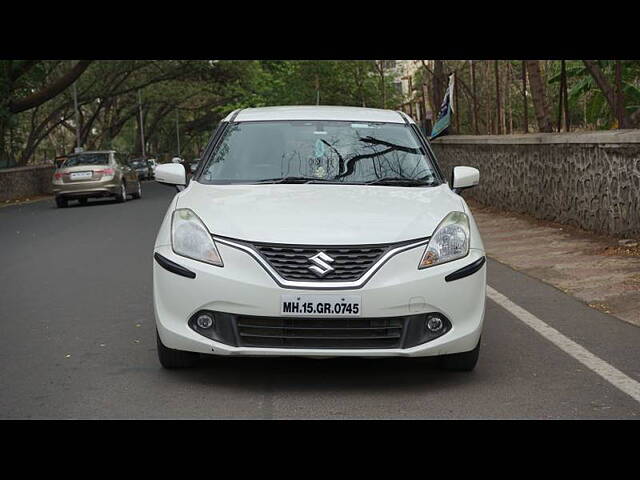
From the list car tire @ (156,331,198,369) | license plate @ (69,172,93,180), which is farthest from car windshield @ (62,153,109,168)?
car tire @ (156,331,198,369)

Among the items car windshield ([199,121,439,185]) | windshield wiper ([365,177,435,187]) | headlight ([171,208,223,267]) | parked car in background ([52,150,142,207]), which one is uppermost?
car windshield ([199,121,439,185])

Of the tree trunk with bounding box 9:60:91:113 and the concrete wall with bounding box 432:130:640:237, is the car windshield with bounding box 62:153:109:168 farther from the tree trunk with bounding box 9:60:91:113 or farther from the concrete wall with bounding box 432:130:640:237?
the concrete wall with bounding box 432:130:640:237

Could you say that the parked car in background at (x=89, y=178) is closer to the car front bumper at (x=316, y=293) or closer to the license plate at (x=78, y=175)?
the license plate at (x=78, y=175)

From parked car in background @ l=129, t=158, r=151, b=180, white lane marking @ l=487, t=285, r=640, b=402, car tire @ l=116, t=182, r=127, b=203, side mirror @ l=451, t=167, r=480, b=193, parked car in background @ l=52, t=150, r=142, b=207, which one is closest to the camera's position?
white lane marking @ l=487, t=285, r=640, b=402

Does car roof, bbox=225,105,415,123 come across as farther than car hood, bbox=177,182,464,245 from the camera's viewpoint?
Yes

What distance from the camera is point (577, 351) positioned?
22.3 feet

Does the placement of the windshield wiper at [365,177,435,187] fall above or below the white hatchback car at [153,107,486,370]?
above

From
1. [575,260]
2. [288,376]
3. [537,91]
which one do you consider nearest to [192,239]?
[288,376]

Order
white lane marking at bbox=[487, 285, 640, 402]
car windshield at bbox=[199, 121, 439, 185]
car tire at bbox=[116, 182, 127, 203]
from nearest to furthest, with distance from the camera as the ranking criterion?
white lane marking at bbox=[487, 285, 640, 402]
car windshield at bbox=[199, 121, 439, 185]
car tire at bbox=[116, 182, 127, 203]

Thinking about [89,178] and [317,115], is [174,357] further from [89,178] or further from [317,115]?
[89,178]

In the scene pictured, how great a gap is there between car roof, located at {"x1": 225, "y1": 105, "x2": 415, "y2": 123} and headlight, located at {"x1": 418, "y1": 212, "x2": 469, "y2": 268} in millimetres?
1626

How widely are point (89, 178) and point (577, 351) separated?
22.1 meters

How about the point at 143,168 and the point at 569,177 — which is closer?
the point at 569,177

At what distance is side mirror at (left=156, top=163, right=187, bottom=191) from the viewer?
723 cm
